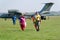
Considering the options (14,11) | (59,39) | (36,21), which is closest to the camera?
(59,39)

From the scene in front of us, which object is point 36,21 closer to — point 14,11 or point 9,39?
point 9,39

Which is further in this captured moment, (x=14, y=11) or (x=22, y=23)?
(x=14, y=11)

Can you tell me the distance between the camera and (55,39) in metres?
13.5

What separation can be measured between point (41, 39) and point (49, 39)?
439mm

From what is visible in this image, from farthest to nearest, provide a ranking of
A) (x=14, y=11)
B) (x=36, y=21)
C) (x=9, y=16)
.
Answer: (x=14, y=11) → (x=9, y=16) → (x=36, y=21)

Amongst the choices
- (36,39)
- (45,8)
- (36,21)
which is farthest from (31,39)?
(45,8)

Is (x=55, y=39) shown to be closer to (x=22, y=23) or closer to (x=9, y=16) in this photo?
(x=22, y=23)

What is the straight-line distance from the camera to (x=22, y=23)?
20344mm

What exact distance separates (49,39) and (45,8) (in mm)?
52080

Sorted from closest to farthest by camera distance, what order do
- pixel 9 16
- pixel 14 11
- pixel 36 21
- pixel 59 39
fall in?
pixel 59 39 < pixel 36 21 < pixel 9 16 < pixel 14 11

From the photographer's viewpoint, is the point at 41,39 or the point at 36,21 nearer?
the point at 41,39

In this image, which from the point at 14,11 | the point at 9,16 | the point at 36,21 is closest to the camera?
the point at 36,21

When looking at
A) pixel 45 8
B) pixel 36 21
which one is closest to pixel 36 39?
pixel 36 21

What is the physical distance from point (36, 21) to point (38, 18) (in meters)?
0.29
